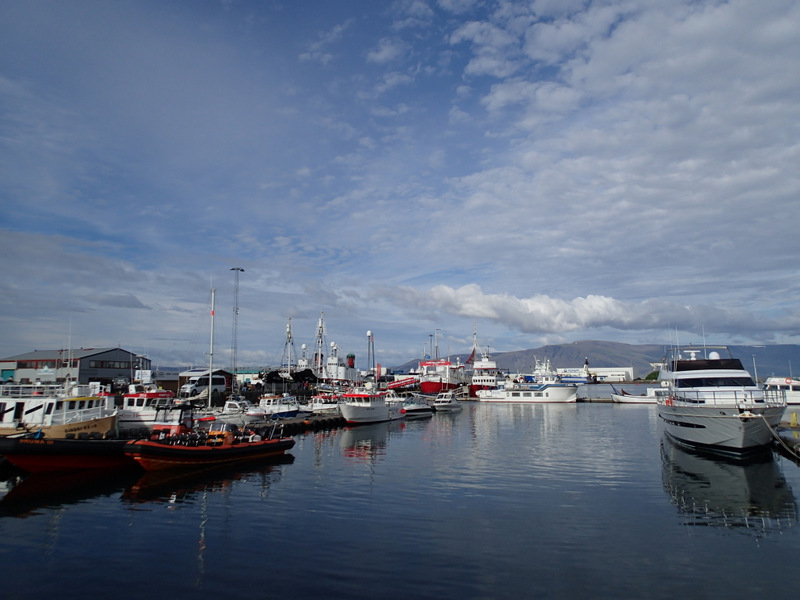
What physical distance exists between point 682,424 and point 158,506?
3038 centimetres

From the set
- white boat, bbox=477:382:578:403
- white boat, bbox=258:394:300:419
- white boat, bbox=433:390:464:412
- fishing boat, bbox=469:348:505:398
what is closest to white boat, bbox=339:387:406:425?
white boat, bbox=258:394:300:419

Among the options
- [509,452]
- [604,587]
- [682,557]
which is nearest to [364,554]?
[604,587]

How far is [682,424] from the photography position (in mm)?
31188

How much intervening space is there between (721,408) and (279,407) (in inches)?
1684

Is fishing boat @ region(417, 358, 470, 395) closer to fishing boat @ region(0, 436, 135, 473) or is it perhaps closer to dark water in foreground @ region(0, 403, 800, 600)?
dark water in foreground @ region(0, 403, 800, 600)

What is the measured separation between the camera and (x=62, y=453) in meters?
26.1

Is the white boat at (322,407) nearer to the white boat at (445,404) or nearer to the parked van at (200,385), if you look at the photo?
the parked van at (200,385)

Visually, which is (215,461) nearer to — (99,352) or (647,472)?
(647,472)

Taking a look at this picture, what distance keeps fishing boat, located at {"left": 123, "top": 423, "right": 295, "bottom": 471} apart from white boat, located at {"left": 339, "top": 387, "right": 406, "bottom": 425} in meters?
23.8

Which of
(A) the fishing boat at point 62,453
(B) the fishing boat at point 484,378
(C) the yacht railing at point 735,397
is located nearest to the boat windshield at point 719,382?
(C) the yacht railing at point 735,397

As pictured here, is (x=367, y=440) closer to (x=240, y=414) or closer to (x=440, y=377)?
(x=240, y=414)

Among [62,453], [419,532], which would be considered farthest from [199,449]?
[419,532]

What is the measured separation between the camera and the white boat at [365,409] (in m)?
56.8

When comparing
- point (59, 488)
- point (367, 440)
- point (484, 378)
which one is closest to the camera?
point (59, 488)
